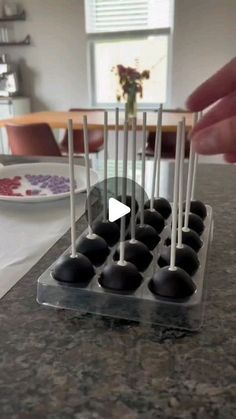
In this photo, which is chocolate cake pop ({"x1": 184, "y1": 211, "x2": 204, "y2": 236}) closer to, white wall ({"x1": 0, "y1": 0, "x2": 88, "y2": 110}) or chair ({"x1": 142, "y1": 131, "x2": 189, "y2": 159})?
chair ({"x1": 142, "y1": 131, "x2": 189, "y2": 159})

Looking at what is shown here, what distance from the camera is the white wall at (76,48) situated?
11.1 ft

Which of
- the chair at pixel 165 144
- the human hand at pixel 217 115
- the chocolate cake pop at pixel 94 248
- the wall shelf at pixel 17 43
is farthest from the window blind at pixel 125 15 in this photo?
the chocolate cake pop at pixel 94 248

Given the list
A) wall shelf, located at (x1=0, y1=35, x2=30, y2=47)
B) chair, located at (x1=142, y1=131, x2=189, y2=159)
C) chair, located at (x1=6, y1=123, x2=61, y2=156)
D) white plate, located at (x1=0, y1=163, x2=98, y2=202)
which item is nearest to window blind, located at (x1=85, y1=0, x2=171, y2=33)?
wall shelf, located at (x1=0, y1=35, x2=30, y2=47)

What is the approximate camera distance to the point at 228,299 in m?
0.40

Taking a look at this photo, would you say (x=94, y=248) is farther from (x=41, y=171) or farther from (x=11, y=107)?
(x=11, y=107)

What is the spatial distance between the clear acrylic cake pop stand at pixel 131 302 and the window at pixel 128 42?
368 cm

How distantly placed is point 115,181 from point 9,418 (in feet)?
1.07

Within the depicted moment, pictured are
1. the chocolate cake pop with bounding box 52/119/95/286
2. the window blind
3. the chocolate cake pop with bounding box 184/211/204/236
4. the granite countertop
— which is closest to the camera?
the granite countertop

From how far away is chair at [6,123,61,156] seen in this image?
7.06ft

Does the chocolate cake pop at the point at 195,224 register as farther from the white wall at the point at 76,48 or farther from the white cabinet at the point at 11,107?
the white cabinet at the point at 11,107

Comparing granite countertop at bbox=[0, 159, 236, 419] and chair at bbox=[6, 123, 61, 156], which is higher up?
granite countertop at bbox=[0, 159, 236, 419]

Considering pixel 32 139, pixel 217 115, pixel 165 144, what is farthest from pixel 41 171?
pixel 165 144

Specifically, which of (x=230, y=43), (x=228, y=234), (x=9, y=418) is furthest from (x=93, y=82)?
(x=9, y=418)

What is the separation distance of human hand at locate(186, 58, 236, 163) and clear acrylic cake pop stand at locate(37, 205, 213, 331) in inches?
5.4
